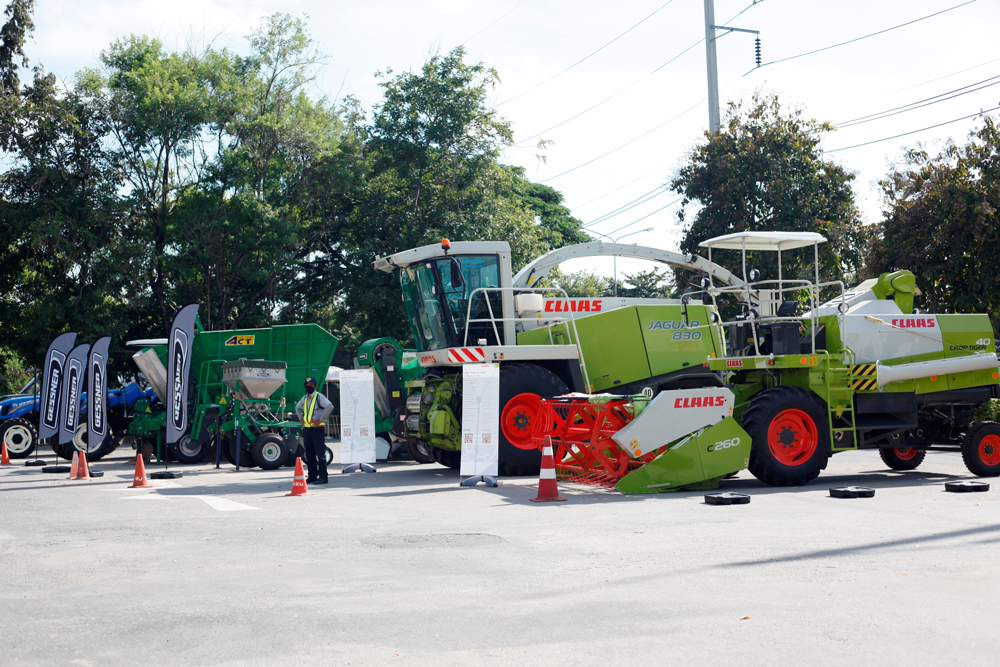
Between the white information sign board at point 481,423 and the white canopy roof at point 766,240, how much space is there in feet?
12.7

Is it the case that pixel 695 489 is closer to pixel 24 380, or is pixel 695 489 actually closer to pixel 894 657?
pixel 894 657

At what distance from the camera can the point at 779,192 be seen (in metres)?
26.4

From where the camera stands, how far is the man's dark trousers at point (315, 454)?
1414 cm

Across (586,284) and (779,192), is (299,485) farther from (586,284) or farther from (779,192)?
(586,284)

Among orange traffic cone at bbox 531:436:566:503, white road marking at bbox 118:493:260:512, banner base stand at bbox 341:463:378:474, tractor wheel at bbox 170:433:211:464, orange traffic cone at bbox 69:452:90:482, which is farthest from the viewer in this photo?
tractor wheel at bbox 170:433:211:464

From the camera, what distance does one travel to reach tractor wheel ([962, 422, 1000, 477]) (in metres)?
13.9

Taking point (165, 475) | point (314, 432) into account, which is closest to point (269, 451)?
point (165, 475)

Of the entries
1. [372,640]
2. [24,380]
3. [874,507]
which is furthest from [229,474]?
[24,380]

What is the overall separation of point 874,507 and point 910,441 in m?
4.40

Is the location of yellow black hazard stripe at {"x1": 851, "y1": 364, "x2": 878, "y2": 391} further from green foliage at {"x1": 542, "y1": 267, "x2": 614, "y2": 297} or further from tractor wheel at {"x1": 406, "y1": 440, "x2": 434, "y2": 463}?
green foliage at {"x1": 542, "y1": 267, "x2": 614, "y2": 297}

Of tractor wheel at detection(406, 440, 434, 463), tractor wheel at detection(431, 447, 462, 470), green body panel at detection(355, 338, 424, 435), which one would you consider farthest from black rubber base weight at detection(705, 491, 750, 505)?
green body panel at detection(355, 338, 424, 435)

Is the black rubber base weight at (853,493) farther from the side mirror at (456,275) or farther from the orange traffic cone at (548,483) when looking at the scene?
the side mirror at (456,275)

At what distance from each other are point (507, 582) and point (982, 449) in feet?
33.9

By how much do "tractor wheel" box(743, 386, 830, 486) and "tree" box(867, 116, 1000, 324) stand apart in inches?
473
